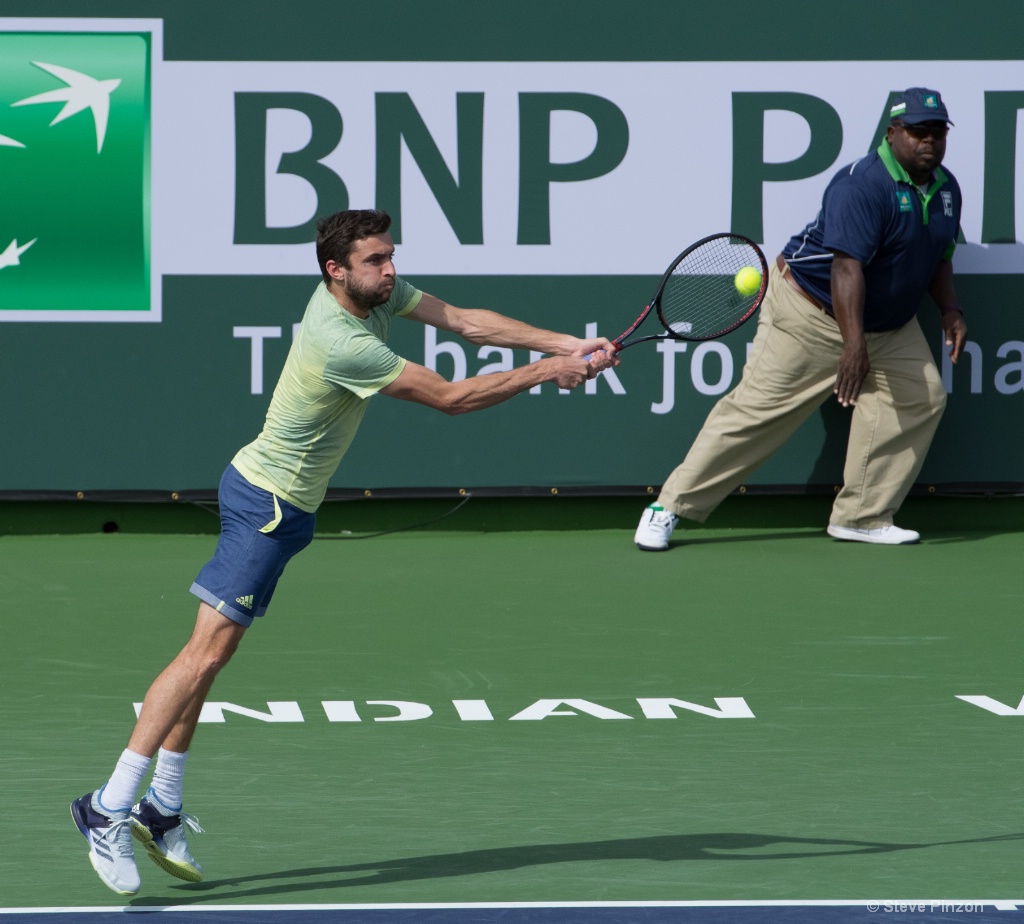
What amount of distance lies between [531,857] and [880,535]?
15.7ft

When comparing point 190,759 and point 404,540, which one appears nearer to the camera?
point 190,759

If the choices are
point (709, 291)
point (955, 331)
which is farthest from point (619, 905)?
point (955, 331)

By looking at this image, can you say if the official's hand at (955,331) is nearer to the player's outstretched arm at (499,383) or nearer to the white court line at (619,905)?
the player's outstretched arm at (499,383)

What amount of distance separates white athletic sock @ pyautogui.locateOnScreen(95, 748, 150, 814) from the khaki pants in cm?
474

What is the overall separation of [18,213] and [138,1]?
113 centimetres

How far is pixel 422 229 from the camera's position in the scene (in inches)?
368

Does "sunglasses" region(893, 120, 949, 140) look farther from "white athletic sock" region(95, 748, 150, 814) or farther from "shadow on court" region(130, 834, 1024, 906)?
"white athletic sock" region(95, 748, 150, 814)

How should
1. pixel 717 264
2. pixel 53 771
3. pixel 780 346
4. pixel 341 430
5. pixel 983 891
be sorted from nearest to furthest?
pixel 983 891
pixel 341 430
pixel 53 771
pixel 717 264
pixel 780 346

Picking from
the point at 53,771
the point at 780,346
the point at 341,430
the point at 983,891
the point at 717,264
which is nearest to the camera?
the point at 983,891

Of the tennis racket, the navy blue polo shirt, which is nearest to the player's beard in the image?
the tennis racket

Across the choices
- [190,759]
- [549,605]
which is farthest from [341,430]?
[549,605]

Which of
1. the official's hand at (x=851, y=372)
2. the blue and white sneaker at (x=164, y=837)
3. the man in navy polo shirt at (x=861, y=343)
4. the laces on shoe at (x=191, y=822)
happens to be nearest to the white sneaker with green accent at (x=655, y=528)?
the man in navy polo shirt at (x=861, y=343)

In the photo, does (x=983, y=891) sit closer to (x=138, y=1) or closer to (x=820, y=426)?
(x=820, y=426)

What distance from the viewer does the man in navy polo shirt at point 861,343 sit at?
874 cm
